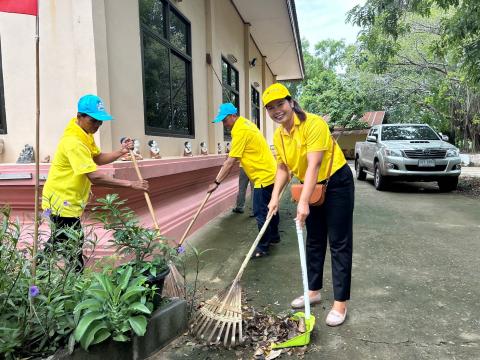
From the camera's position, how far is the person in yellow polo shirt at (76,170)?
259 centimetres

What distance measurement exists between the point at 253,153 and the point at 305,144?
5.63 ft

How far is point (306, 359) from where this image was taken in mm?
2369

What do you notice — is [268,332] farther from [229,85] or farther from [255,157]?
[229,85]

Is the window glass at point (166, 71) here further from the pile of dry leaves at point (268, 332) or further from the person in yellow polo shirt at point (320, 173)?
the pile of dry leaves at point (268, 332)

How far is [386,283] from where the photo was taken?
3512 millimetres

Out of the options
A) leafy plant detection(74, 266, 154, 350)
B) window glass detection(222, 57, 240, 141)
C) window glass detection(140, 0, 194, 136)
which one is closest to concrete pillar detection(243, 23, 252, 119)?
window glass detection(222, 57, 240, 141)

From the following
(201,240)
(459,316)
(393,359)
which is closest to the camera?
(393,359)

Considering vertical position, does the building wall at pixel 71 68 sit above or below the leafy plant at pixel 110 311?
above

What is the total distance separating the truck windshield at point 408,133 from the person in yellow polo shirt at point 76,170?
8539 mm

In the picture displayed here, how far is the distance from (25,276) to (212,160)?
4217 mm

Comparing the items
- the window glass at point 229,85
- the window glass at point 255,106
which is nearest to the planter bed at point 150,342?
the window glass at point 229,85

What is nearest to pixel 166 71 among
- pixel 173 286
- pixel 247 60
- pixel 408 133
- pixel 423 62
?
pixel 173 286

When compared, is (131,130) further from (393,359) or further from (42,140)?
(393,359)

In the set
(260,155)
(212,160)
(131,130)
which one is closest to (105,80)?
(131,130)
